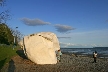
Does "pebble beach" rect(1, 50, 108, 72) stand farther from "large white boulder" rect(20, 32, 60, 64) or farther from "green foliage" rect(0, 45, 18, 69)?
"large white boulder" rect(20, 32, 60, 64)

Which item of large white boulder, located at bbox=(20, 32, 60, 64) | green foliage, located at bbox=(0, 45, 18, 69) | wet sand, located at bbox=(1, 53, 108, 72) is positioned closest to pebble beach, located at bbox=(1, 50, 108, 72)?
wet sand, located at bbox=(1, 53, 108, 72)

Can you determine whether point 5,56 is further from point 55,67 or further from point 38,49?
point 55,67

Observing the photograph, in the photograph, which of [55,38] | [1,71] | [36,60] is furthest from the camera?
[55,38]

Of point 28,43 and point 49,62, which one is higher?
point 28,43

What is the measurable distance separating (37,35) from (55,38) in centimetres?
548

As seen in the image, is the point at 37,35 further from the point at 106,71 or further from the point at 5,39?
the point at 5,39

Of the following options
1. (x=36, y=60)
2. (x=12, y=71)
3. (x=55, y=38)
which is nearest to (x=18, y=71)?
(x=12, y=71)

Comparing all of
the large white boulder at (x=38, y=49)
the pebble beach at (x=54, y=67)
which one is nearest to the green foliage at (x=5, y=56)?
the pebble beach at (x=54, y=67)

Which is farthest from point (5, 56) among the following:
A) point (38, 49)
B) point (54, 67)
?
point (54, 67)

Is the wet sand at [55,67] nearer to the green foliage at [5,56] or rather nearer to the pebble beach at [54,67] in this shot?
the pebble beach at [54,67]

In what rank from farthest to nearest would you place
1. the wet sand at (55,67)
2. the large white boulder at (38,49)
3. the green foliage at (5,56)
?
the large white boulder at (38,49) → the green foliage at (5,56) → the wet sand at (55,67)

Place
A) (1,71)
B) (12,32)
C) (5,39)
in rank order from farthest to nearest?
(12,32)
(5,39)
(1,71)

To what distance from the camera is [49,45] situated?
30234 millimetres

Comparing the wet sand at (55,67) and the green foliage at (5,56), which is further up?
the green foliage at (5,56)
